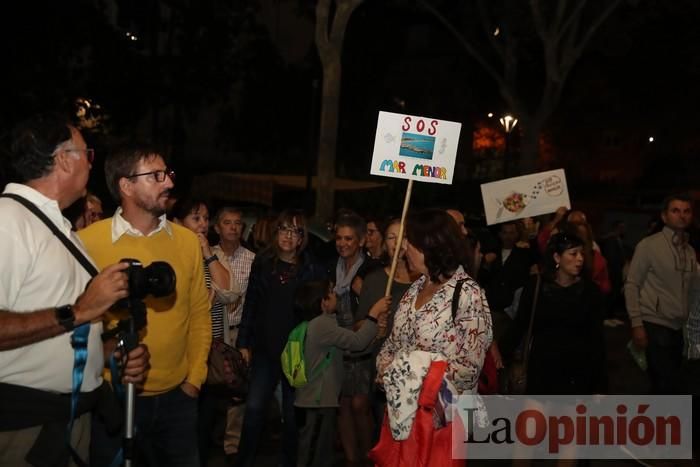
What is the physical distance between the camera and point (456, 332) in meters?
4.99

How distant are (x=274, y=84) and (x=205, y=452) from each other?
129 ft

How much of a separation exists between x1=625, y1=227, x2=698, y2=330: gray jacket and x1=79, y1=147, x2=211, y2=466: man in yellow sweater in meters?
4.33

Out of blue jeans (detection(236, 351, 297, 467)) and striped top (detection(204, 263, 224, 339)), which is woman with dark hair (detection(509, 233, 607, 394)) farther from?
striped top (detection(204, 263, 224, 339))

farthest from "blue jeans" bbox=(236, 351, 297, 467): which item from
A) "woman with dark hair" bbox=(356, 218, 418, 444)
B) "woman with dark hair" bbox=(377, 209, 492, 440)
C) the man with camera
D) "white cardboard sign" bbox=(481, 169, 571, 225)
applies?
"white cardboard sign" bbox=(481, 169, 571, 225)

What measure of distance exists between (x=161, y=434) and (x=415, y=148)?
114 inches

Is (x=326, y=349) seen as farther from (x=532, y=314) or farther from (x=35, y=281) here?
(x=35, y=281)

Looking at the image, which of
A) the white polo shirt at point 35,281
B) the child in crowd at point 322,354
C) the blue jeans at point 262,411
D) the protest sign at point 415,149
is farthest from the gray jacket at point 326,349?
the white polo shirt at point 35,281

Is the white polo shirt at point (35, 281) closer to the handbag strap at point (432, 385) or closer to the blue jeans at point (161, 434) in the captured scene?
the blue jeans at point (161, 434)

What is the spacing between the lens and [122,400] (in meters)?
3.96

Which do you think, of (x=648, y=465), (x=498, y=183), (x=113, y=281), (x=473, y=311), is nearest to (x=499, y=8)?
(x=498, y=183)

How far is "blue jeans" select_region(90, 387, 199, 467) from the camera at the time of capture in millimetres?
4535

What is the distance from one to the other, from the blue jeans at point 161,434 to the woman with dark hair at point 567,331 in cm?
281

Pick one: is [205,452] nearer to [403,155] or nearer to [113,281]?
[403,155]

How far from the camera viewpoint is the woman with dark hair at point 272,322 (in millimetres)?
6629
